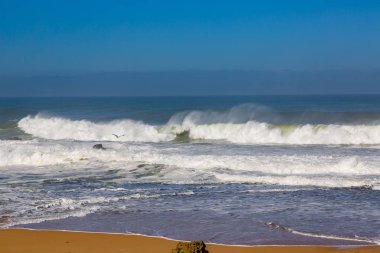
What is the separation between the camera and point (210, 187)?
Answer: 15117 mm

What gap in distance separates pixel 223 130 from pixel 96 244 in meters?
25.9

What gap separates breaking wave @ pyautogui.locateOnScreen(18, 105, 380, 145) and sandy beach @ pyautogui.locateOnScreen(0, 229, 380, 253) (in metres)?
20.5

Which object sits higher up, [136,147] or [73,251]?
[136,147]

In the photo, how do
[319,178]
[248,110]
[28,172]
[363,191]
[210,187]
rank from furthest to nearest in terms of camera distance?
[248,110] < [28,172] < [319,178] < [210,187] < [363,191]

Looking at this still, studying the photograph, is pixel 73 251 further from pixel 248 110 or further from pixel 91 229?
pixel 248 110

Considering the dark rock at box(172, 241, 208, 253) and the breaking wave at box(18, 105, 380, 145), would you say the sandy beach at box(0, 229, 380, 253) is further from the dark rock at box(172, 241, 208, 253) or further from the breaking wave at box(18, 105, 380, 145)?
the breaking wave at box(18, 105, 380, 145)

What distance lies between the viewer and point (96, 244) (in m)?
9.42

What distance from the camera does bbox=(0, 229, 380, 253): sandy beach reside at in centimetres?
893

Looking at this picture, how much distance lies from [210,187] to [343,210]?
13.7 feet

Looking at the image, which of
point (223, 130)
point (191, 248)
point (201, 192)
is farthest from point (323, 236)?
point (223, 130)

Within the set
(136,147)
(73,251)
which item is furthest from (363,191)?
(136,147)

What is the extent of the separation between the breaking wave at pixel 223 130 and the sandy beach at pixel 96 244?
2054 cm

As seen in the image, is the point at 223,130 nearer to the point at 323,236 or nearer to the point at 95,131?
the point at 95,131

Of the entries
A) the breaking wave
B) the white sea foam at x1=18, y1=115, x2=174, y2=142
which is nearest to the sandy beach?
the breaking wave
